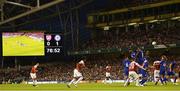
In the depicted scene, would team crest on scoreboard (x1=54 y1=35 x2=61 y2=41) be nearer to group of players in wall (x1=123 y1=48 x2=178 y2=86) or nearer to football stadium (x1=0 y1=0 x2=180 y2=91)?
football stadium (x1=0 y1=0 x2=180 y2=91)

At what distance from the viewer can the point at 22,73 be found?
7638 centimetres

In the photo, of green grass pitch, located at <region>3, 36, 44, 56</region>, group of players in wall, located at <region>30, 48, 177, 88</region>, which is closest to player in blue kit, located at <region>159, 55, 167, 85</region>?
group of players in wall, located at <region>30, 48, 177, 88</region>

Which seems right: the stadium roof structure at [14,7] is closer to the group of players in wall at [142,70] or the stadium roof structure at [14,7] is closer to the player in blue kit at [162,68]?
the group of players in wall at [142,70]

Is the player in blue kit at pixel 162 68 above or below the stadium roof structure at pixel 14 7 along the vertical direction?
below

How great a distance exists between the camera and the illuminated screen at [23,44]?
225 ft

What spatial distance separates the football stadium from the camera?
6600 cm

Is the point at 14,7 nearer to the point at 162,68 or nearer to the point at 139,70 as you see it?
the point at 162,68

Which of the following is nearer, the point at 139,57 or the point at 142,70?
the point at 142,70

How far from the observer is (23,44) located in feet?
226

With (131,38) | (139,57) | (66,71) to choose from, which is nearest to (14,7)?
(66,71)

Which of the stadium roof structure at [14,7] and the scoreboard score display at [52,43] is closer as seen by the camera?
the scoreboard score display at [52,43]

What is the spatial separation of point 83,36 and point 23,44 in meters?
13.5

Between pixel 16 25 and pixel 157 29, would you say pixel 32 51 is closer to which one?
pixel 16 25

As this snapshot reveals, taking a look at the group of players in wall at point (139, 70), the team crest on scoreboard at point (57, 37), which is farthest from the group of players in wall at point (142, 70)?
the team crest on scoreboard at point (57, 37)
